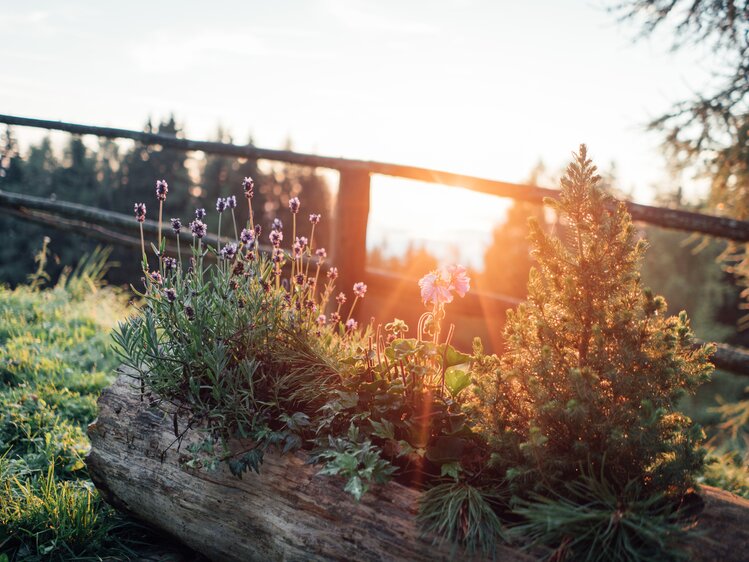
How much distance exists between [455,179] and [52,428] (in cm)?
276

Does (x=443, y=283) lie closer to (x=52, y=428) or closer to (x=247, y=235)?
(x=247, y=235)

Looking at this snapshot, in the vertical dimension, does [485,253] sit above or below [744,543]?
below

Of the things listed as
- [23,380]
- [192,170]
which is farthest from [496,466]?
[192,170]

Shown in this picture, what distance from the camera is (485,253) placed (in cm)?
3934

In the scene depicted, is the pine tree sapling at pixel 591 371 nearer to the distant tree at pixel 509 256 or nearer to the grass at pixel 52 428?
the grass at pixel 52 428

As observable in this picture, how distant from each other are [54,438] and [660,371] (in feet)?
9.93

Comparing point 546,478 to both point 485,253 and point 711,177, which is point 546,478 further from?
point 485,253

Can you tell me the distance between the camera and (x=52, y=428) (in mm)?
3402

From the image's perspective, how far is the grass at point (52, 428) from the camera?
8.30ft

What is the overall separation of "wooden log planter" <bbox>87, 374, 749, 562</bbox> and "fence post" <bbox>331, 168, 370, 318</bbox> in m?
1.57

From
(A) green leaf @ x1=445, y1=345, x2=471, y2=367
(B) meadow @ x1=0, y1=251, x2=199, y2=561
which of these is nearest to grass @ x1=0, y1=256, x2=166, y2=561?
(B) meadow @ x1=0, y1=251, x2=199, y2=561

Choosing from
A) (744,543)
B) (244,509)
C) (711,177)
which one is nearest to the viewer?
(744,543)

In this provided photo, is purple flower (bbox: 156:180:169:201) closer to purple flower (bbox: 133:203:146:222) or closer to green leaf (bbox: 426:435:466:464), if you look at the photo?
purple flower (bbox: 133:203:146:222)

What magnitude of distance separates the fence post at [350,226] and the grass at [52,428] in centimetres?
150
